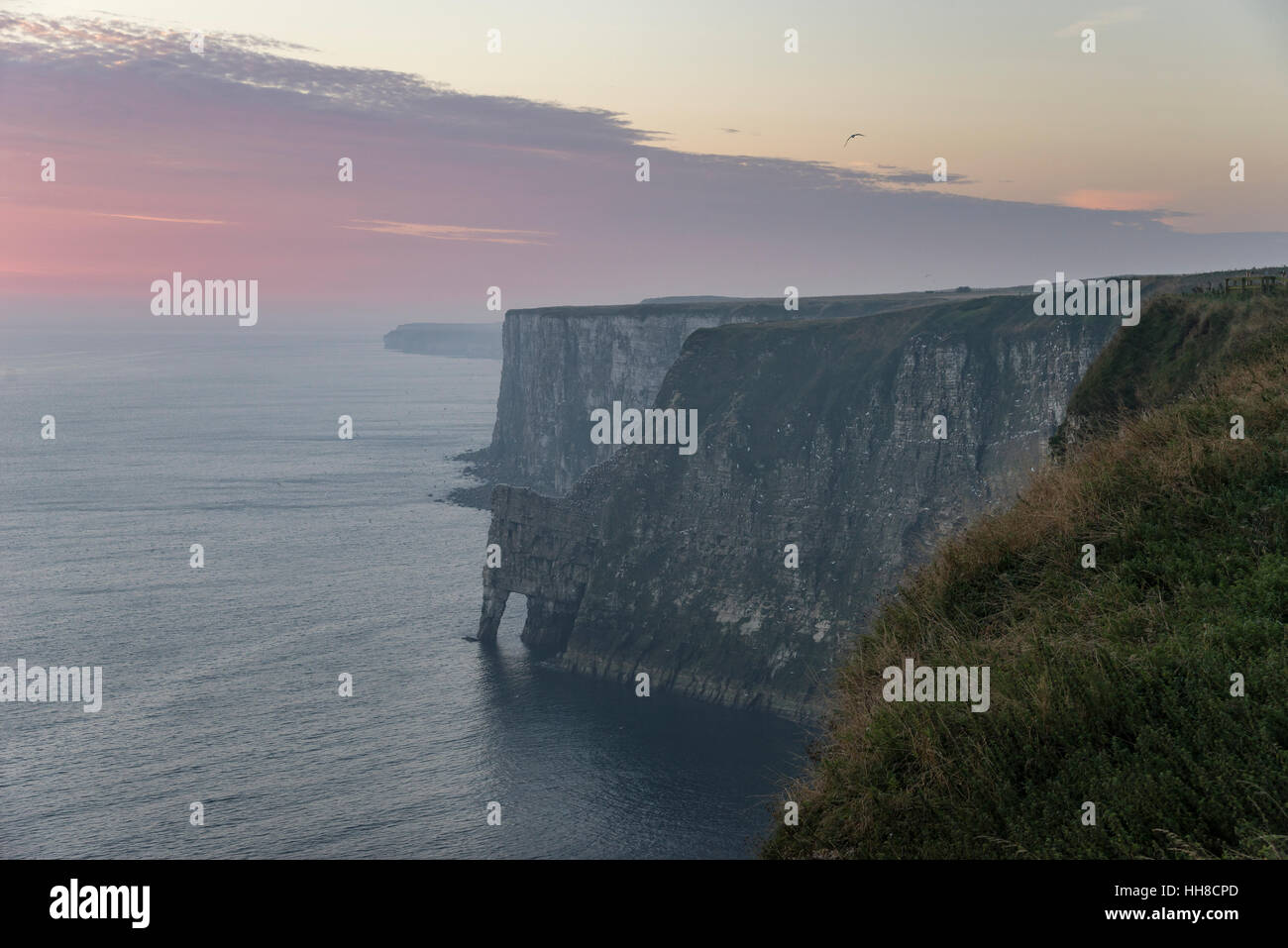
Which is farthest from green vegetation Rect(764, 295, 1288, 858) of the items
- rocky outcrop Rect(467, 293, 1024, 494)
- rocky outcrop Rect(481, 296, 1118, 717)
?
rocky outcrop Rect(467, 293, 1024, 494)

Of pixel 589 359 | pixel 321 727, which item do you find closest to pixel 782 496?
pixel 321 727

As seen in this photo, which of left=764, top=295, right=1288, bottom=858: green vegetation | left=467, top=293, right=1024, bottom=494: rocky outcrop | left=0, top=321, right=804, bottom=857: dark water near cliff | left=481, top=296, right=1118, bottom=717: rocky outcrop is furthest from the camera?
left=467, top=293, right=1024, bottom=494: rocky outcrop

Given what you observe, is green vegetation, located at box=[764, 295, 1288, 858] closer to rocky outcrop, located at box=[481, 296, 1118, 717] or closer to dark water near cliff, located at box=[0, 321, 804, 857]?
dark water near cliff, located at box=[0, 321, 804, 857]

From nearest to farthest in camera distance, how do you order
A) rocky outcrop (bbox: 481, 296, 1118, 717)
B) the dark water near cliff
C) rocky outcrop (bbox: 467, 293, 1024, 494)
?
1. the dark water near cliff
2. rocky outcrop (bbox: 481, 296, 1118, 717)
3. rocky outcrop (bbox: 467, 293, 1024, 494)

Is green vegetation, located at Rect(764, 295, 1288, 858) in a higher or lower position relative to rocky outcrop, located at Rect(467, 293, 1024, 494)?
lower

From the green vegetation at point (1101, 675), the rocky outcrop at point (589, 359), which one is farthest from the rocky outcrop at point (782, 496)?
the green vegetation at point (1101, 675)

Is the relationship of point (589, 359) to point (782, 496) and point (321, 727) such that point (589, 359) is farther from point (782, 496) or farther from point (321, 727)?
point (321, 727)
